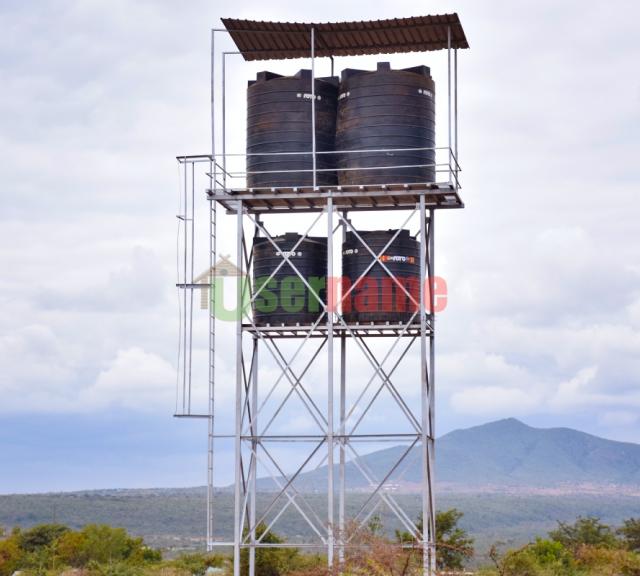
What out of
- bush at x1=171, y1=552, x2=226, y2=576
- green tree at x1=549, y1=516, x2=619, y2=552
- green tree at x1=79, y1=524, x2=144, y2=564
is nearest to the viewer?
bush at x1=171, y1=552, x2=226, y2=576

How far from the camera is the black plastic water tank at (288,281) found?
29141 millimetres

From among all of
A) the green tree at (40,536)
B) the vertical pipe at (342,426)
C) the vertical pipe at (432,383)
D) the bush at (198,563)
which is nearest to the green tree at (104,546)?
the bush at (198,563)

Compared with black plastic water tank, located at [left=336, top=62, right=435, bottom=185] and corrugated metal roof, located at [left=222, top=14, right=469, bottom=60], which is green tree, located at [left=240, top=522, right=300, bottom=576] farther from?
corrugated metal roof, located at [left=222, top=14, right=469, bottom=60]

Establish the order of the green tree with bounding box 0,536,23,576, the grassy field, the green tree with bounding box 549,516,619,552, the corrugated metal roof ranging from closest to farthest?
the corrugated metal roof → the green tree with bounding box 0,536,23,576 → the green tree with bounding box 549,516,619,552 → the grassy field

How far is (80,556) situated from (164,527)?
2206 inches

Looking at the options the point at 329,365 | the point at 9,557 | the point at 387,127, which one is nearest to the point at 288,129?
the point at 387,127

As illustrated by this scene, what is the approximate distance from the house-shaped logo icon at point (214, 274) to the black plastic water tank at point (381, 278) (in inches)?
106

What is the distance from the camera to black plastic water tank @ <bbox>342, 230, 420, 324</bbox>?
28641 millimetres

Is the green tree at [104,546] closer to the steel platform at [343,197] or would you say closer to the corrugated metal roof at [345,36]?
the steel platform at [343,197]

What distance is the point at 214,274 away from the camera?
1174 inches

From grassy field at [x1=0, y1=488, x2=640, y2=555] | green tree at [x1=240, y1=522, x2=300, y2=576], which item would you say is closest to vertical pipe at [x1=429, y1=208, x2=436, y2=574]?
green tree at [x1=240, y1=522, x2=300, y2=576]

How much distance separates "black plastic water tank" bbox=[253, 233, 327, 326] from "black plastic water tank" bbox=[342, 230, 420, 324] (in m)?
0.68

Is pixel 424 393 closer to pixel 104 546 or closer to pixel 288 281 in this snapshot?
pixel 288 281

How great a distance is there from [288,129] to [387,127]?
2387mm
